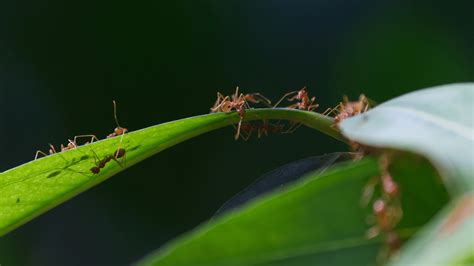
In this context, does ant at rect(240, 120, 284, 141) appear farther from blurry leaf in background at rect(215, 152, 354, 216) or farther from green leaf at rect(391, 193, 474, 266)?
green leaf at rect(391, 193, 474, 266)

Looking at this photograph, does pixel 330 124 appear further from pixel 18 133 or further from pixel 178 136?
pixel 18 133

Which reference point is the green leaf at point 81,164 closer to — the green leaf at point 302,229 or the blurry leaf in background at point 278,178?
the blurry leaf in background at point 278,178

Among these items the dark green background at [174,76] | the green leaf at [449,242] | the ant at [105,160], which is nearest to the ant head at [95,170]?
the ant at [105,160]

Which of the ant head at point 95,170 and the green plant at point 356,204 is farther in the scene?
the ant head at point 95,170

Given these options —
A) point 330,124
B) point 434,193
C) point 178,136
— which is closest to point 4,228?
point 178,136

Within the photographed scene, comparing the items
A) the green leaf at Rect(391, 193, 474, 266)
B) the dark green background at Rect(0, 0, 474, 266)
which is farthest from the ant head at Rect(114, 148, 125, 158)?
the dark green background at Rect(0, 0, 474, 266)

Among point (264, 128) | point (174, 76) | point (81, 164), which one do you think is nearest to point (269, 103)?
point (264, 128)

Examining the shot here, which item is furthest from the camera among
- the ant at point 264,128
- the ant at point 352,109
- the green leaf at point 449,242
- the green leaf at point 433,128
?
the ant at point 264,128
